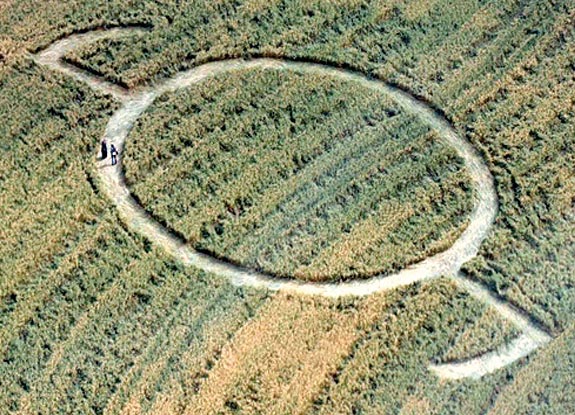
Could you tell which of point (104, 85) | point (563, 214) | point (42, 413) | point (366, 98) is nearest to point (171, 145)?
point (104, 85)

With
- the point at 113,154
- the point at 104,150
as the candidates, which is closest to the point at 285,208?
the point at 113,154

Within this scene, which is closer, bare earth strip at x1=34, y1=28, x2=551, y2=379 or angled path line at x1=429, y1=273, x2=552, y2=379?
angled path line at x1=429, y1=273, x2=552, y2=379

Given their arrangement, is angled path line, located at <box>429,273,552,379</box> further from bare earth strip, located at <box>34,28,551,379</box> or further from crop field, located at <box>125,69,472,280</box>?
crop field, located at <box>125,69,472,280</box>

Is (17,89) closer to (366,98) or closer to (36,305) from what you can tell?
(36,305)

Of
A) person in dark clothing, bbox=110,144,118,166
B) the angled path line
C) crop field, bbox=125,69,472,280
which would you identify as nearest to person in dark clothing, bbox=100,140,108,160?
person in dark clothing, bbox=110,144,118,166

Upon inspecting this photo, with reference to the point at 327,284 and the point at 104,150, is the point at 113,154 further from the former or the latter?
the point at 327,284

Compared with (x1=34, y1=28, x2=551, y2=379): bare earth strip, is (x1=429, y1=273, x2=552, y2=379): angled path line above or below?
below
